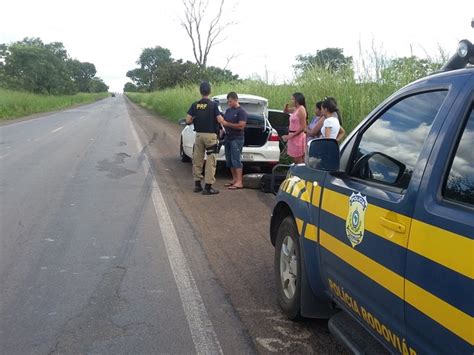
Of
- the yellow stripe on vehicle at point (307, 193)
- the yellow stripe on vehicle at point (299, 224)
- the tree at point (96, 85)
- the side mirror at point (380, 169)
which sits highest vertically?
the side mirror at point (380, 169)

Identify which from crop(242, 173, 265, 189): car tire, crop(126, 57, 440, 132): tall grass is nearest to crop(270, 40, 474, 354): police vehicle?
crop(242, 173, 265, 189): car tire

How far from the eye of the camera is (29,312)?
3877mm

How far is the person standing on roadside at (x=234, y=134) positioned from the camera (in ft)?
29.2

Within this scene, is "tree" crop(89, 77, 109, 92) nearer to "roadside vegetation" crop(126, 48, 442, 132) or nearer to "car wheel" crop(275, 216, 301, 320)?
"roadside vegetation" crop(126, 48, 442, 132)

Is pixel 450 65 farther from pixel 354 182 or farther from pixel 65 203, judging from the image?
pixel 65 203

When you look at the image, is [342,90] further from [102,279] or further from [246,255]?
[102,279]

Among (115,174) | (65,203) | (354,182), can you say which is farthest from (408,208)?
(115,174)

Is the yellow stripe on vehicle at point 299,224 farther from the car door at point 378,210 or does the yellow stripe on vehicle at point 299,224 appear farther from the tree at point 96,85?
the tree at point 96,85

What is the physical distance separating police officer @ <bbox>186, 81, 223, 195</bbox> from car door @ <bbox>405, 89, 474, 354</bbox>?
6639mm

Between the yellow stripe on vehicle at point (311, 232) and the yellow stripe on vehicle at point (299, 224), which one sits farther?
the yellow stripe on vehicle at point (299, 224)

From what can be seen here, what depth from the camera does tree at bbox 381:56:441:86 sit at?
27.9 feet

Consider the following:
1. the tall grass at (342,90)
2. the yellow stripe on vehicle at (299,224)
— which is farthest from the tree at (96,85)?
the yellow stripe on vehicle at (299,224)

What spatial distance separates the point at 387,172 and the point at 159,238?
148 inches

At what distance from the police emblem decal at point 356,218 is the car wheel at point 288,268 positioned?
0.94m
